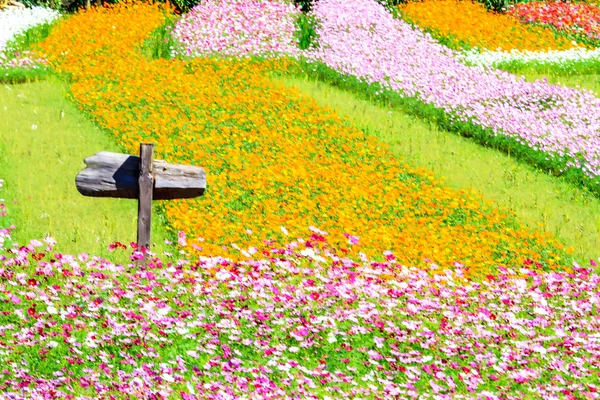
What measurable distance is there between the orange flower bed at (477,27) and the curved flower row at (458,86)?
1.14 meters

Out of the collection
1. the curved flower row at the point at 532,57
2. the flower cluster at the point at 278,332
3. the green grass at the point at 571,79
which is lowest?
the flower cluster at the point at 278,332

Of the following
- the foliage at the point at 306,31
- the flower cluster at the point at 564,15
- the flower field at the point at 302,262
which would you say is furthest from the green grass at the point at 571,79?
the foliage at the point at 306,31

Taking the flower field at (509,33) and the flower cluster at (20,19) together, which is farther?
the flower field at (509,33)

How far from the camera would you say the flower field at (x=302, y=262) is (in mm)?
7367

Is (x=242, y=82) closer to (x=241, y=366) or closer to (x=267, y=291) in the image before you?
(x=267, y=291)

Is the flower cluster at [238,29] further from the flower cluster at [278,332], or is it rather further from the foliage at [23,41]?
the flower cluster at [278,332]

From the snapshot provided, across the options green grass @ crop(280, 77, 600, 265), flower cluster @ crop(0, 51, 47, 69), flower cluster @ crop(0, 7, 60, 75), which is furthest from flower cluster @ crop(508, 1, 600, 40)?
flower cluster @ crop(0, 51, 47, 69)

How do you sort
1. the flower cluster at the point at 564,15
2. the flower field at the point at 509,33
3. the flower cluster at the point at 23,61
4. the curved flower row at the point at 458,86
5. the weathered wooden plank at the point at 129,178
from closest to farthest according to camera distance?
the weathered wooden plank at the point at 129,178 < the curved flower row at the point at 458,86 < the flower cluster at the point at 23,61 < the flower field at the point at 509,33 < the flower cluster at the point at 564,15

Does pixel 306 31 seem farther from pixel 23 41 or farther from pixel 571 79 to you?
pixel 23 41

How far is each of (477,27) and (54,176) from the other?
15.0 meters

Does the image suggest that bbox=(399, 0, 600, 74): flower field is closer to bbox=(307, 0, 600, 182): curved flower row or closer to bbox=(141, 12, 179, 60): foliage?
bbox=(307, 0, 600, 182): curved flower row

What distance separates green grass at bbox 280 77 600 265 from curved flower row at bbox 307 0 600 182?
0.73 metres

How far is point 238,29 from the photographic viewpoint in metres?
21.0

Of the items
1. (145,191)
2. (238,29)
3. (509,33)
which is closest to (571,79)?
(509,33)
